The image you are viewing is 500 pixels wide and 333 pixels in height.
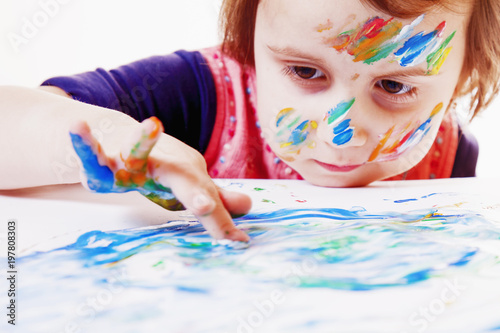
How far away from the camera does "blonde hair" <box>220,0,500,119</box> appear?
0.56 m

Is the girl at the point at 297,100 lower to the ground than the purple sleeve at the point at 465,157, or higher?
higher

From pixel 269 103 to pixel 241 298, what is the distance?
0.41 metres

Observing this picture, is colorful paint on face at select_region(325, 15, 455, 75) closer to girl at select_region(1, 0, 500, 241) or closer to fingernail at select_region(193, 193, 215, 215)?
girl at select_region(1, 0, 500, 241)

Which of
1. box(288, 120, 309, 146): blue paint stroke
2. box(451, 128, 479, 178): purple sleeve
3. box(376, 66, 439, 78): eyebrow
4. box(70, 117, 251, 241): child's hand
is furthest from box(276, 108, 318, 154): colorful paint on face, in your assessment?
box(451, 128, 479, 178): purple sleeve

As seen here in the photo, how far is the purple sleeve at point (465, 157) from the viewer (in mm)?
1038

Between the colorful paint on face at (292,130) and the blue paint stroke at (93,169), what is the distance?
0.99 ft

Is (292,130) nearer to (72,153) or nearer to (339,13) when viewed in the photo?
(339,13)

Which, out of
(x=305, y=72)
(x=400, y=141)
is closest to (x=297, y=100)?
(x=305, y=72)

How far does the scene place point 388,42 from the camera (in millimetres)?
569

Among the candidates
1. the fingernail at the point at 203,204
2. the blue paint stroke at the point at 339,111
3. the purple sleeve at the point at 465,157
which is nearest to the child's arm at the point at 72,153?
the fingernail at the point at 203,204

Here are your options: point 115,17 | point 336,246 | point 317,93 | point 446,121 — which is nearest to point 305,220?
point 336,246

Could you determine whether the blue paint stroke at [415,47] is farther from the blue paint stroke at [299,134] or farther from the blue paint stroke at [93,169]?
the blue paint stroke at [93,169]

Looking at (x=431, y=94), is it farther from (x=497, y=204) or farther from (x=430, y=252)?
(x=430, y=252)

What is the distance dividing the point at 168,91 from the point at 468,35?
0.46m
